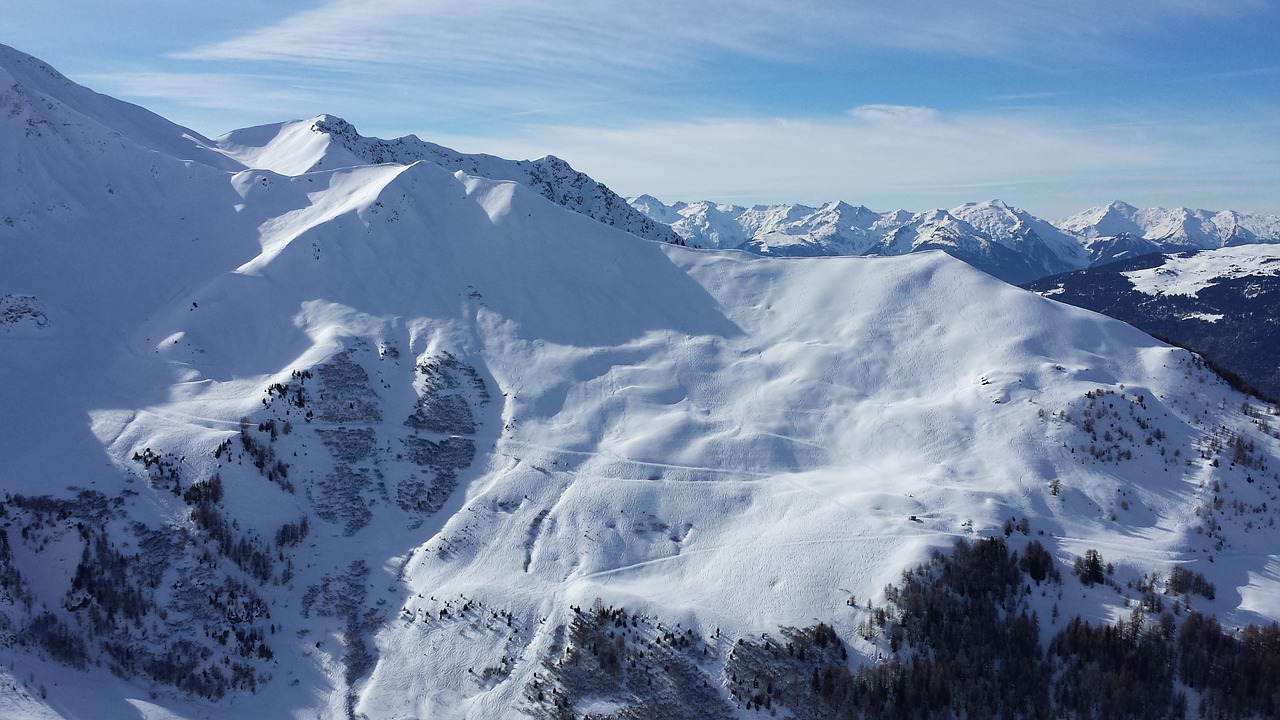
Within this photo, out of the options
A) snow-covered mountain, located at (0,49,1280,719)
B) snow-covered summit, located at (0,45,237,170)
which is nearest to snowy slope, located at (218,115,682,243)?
snow-covered summit, located at (0,45,237,170)

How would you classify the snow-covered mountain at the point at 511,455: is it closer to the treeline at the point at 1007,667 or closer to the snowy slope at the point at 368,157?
the treeline at the point at 1007,667

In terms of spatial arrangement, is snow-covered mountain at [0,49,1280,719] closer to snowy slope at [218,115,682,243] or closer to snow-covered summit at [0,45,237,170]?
snow-covered summit at [0,45,237,170]

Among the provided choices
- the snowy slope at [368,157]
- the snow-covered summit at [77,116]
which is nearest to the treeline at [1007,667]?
the snowy slope at [368,157]

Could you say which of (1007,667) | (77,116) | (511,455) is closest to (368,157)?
(77,116)

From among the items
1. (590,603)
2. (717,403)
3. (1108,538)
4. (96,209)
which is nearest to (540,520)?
(590,603)

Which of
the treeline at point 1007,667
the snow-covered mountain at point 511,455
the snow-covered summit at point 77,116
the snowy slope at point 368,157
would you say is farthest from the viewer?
the snowy slope at point 368,157
